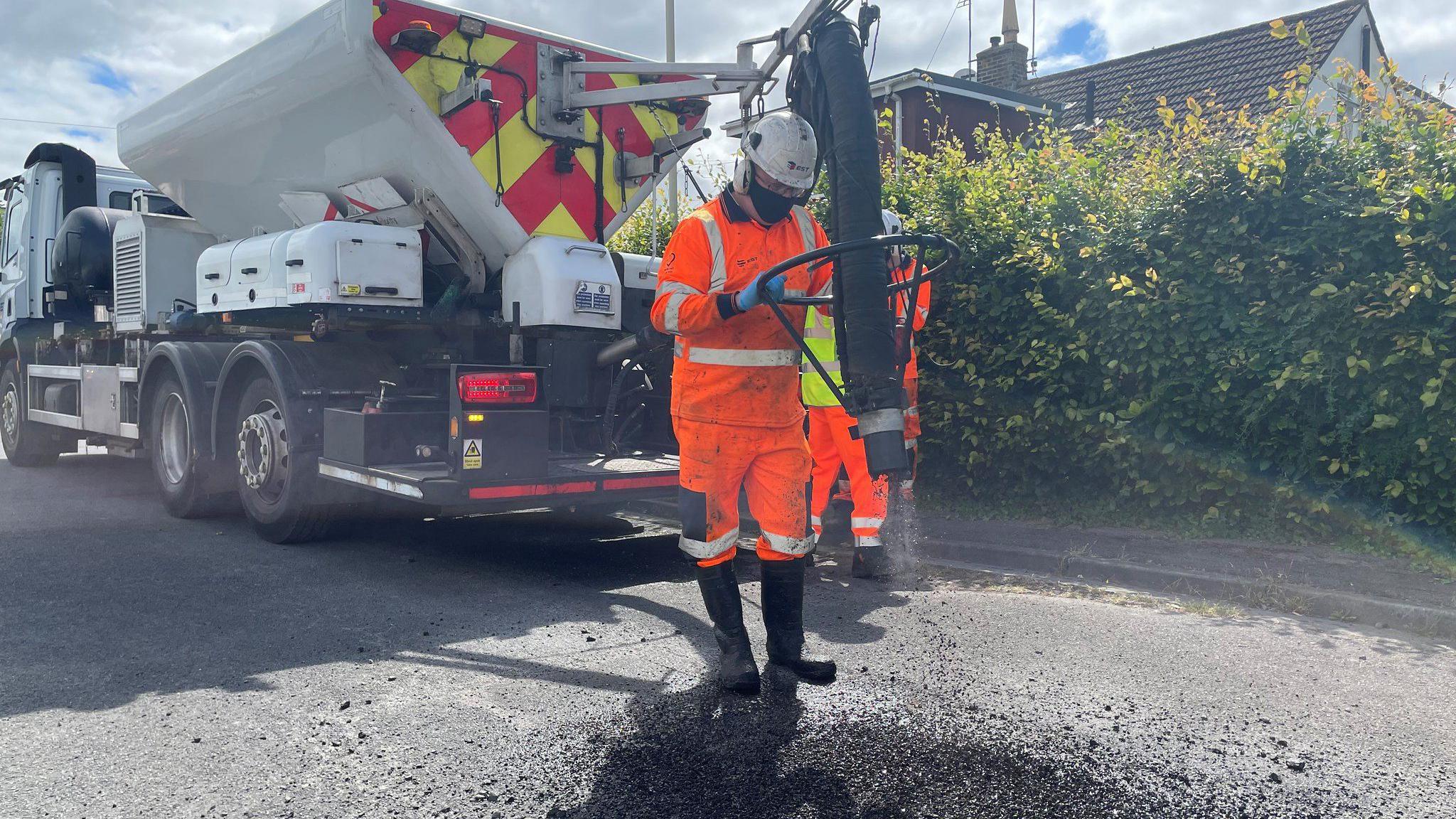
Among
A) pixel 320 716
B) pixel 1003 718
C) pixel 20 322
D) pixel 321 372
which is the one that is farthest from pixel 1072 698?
pixel 20 322

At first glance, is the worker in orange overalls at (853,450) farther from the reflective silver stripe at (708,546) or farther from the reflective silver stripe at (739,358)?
the reflective silver stripe at (708,546)

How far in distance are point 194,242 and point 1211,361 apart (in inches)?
286

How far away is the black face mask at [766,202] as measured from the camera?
394 centimetres

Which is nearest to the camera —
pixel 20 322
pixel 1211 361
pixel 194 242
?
pixel 1211 361

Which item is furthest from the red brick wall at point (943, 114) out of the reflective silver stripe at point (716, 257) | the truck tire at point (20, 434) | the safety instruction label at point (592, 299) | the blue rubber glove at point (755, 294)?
the blue rubber glove at point (755, 294)

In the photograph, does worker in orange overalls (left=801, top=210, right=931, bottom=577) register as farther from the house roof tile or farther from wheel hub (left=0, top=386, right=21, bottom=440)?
the house roof tile

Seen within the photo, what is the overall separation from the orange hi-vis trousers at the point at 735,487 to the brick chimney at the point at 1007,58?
2124 centimetres

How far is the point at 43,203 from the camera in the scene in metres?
10.3

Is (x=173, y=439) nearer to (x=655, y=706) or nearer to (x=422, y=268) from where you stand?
(x=422, y=268)

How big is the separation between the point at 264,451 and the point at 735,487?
3675 mm

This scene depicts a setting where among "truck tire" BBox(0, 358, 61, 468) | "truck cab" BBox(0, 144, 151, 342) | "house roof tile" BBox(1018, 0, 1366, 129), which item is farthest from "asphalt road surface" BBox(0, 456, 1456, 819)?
"house roof tile" BBox(1018, 0, 1366, 129)

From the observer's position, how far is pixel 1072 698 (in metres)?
3.66

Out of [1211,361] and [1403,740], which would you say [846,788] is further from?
[1211,361]

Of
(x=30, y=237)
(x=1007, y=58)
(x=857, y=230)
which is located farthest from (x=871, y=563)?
(x=1007, y=58)
